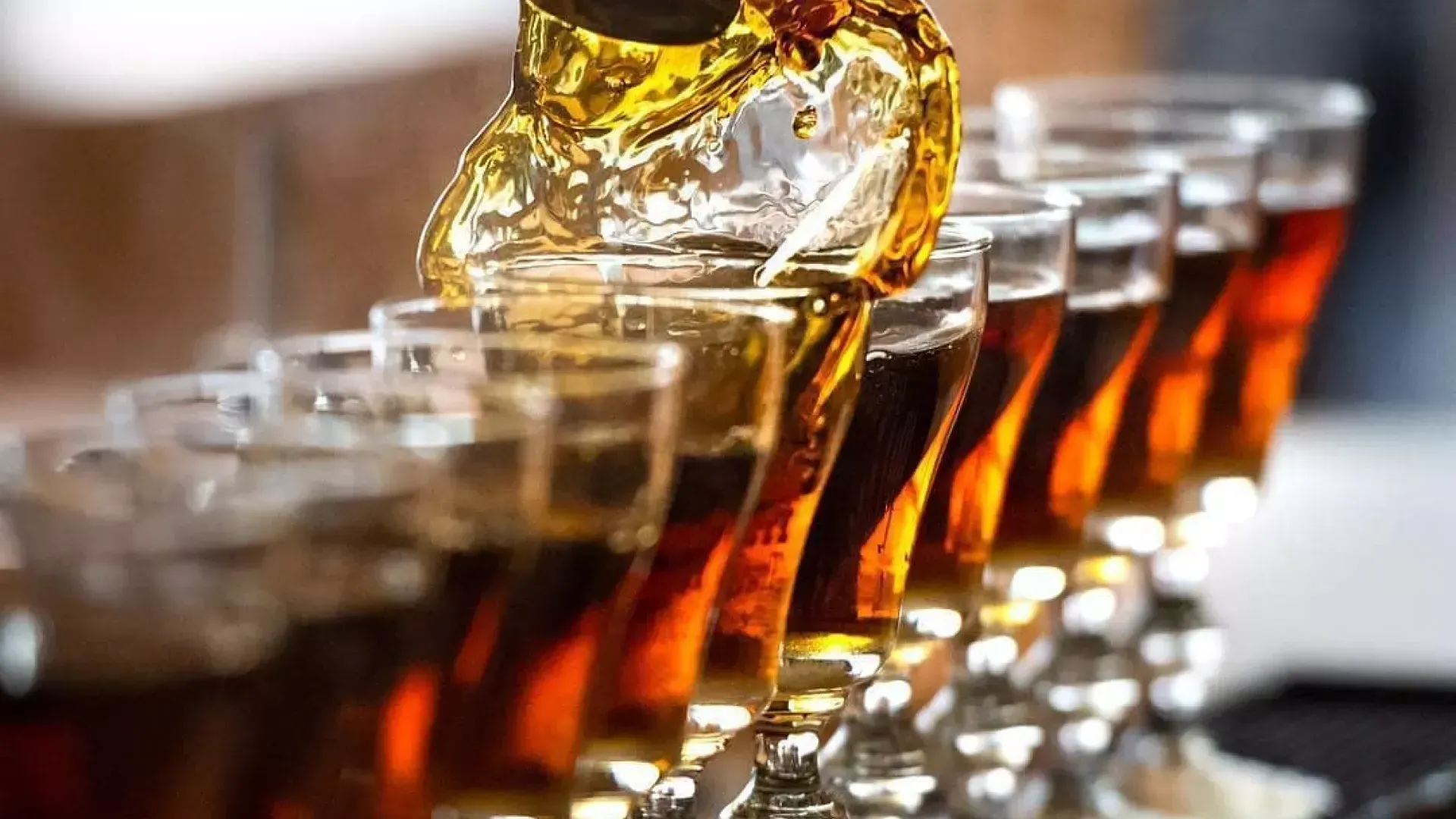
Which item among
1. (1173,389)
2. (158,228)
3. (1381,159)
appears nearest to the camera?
(1173,389)

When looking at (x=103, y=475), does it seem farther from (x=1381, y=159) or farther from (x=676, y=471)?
(x=1381, y=159)

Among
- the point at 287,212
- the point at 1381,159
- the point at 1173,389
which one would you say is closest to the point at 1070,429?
the point at 1173,389

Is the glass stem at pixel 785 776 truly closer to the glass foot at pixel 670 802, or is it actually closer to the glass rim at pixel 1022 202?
the glass foot at pixel 670 802

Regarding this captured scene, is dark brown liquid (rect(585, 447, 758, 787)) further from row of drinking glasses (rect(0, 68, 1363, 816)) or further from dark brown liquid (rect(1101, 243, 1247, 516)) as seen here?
dark brown liquid (rect(1101, 243, 1247, 516))

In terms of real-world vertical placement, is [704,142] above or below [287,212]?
below

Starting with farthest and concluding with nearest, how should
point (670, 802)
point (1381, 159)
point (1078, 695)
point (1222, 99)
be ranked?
point (1381, 159)
point (1222, 99)
point (1078, 695)
point (670, 802)

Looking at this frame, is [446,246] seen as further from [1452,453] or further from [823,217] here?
[1452,453]

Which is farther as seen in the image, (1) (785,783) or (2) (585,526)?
(1) (785,783)

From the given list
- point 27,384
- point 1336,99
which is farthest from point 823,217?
point 27,384
